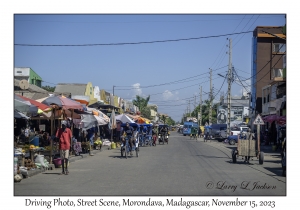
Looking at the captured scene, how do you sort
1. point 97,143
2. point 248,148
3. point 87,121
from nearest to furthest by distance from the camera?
point 248,148
point 87,121
point 97,143

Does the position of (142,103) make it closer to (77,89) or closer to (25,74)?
(77,89)

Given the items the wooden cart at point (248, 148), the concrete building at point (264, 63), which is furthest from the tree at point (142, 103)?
the wooden cart at point (248, 148)

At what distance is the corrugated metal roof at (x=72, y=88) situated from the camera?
153 ft

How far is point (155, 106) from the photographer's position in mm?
169250

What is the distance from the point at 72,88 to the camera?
1875 inches

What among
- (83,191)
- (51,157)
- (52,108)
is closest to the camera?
(83,191)

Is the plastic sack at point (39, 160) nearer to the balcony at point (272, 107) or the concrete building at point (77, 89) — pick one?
the concrete building at point (77, 89)

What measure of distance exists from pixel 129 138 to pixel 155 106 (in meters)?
146

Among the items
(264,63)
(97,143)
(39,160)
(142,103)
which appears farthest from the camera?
(142,103)

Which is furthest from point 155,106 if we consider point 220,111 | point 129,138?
point 129,138

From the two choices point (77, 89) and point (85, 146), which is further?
point (77, 89)

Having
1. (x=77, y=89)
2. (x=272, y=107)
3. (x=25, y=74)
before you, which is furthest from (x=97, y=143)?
(x=272, y=107)

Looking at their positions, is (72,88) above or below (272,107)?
above
